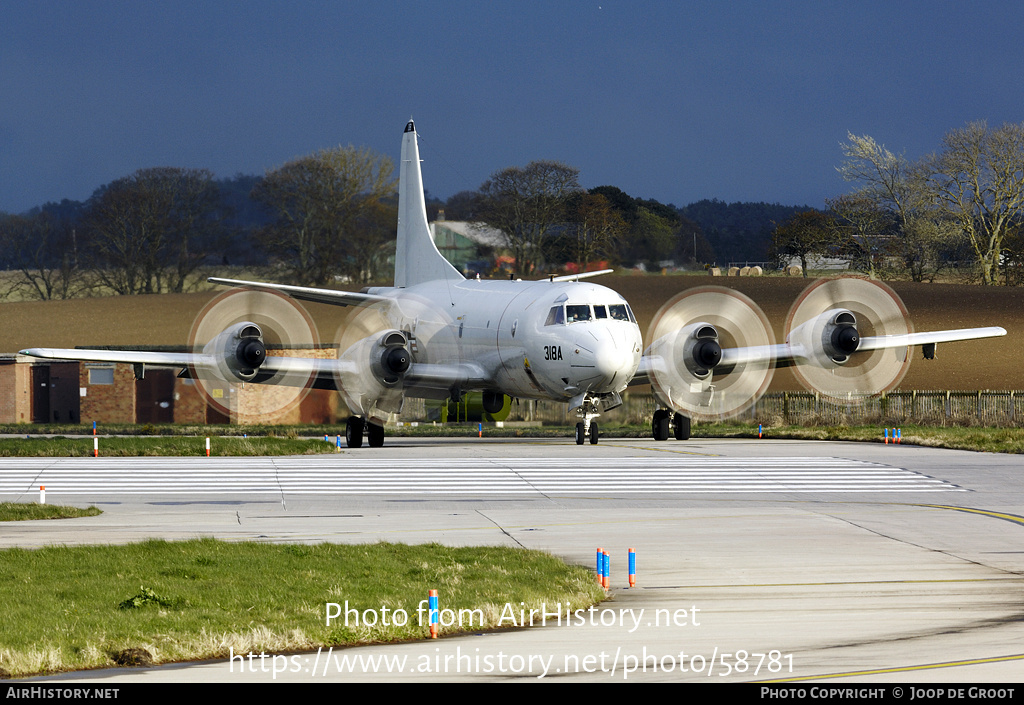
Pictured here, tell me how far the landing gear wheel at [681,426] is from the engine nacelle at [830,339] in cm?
434

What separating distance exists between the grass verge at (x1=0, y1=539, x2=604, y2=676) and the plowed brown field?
5018 centimetres

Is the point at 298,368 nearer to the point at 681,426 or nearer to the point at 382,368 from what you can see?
the point at 382,368

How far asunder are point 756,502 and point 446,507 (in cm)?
574

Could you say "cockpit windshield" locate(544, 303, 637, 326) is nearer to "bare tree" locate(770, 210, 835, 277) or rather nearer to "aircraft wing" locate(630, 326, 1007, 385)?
"aircraft wing" locate(630, 326, 1007, 385)

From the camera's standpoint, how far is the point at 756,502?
20875 mm

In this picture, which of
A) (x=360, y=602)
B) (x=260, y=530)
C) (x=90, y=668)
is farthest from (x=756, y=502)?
(x=90, y=668)

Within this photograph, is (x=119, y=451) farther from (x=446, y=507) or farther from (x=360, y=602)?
(x=360, y=602)

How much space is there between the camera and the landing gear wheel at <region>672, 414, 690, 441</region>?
124 ft

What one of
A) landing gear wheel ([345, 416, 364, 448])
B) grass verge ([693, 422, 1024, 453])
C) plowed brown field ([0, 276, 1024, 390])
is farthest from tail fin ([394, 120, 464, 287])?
plowed brown field ([0, 276, 1024, 390])

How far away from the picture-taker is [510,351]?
112 ft

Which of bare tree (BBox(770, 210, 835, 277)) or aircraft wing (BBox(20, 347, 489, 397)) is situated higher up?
bare tree (BBox(770, 210, 835, 277))

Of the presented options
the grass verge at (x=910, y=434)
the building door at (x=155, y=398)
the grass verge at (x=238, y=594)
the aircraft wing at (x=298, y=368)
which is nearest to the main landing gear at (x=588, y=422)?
the aircraft wing at (x=298, y=368)

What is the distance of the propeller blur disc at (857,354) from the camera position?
127ft

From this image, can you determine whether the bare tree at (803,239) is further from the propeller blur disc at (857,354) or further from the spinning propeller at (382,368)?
the spinning propeller at (382,368)
